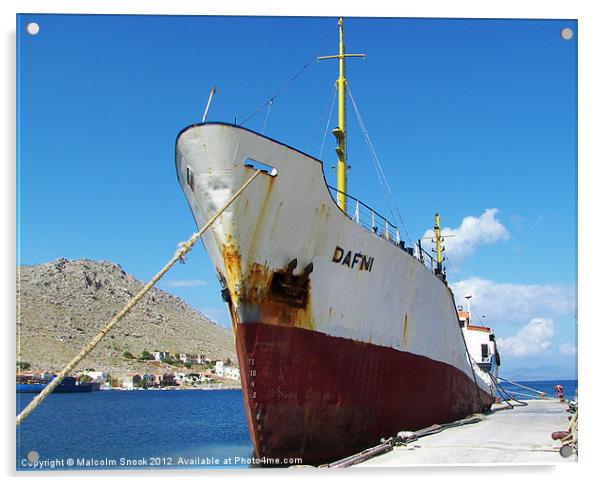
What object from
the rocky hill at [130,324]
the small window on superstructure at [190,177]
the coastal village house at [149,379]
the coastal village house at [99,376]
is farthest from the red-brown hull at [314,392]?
the coastal village house at [149,379]

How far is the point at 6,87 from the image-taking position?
21.7ft

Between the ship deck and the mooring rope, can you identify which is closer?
the mooring rope

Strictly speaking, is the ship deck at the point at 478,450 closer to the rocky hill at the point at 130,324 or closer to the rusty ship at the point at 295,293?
the rusty ship at the point at 295,293

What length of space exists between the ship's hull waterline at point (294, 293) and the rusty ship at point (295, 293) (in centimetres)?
1

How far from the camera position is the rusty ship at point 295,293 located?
25.7ft

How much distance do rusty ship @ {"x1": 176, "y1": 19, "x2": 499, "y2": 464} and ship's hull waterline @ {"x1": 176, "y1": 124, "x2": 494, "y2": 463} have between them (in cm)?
1

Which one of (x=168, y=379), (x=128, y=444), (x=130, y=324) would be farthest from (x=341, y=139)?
(x=168, y=379)

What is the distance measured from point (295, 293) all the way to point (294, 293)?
2 centimetres

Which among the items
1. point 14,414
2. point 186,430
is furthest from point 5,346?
point 186,430

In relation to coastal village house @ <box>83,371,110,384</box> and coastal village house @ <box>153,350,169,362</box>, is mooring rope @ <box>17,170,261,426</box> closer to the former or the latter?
coastal village house @ <box>153,350,169,362</box>

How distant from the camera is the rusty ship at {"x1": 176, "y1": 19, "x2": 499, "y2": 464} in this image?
7.83 meters

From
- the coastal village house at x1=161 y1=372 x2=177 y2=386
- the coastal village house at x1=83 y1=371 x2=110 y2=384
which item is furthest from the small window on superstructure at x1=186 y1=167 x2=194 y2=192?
the coastal village house at x1=161 y1=372 x2=177 y2=386
